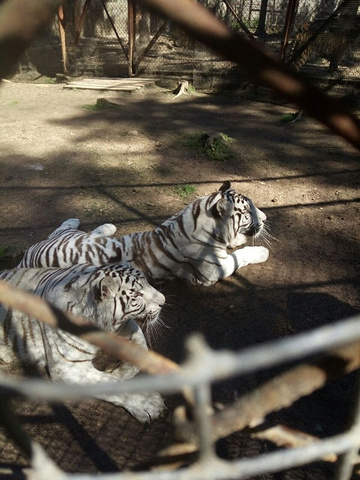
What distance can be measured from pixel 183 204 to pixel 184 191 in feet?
1.11

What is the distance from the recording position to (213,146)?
20.5 ft

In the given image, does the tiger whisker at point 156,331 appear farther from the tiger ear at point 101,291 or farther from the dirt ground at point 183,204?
the tiger ear at point 101,291

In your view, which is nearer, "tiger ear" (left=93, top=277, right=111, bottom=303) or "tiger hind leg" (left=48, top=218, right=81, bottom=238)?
"tiger ear" (left=93, top=277, right=111, bottom=303)

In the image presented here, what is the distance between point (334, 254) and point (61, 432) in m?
2.97

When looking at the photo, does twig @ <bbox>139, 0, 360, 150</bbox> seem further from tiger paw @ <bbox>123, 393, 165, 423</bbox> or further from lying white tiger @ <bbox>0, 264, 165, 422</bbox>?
tiger paw @ <bbox>123, 393, 165, 423</bbox>

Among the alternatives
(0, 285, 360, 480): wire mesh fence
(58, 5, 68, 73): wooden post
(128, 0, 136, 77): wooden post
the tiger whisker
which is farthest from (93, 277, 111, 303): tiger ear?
(58, 5, 68, 73): wooden post

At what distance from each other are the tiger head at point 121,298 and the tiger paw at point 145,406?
1.55 feet

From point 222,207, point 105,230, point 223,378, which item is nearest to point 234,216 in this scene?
point 222,207

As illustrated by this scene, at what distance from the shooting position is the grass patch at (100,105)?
8531mm

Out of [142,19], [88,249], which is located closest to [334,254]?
[88,249]

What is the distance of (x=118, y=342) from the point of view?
2.76ft

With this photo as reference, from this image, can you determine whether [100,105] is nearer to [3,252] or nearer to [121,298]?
[3,252]

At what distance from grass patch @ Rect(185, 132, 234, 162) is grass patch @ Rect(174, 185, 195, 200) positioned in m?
1.09

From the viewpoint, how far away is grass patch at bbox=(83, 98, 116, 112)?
853 cm
